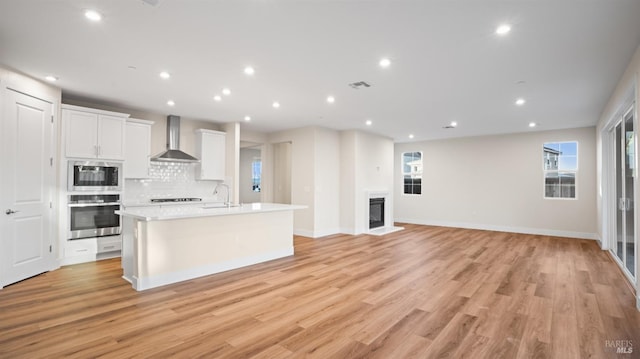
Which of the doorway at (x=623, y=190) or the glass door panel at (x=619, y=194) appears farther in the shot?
the glass door panel at (x=619, y=194)

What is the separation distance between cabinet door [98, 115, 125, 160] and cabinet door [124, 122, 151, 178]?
15 centimetres

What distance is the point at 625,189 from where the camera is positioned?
179 inches

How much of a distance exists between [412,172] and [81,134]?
28.4 ft

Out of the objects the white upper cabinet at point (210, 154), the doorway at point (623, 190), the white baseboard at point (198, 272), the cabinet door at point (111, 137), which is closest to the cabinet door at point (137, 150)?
the cabinet door at point (111, 137)

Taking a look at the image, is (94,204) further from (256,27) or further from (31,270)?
(256,27)

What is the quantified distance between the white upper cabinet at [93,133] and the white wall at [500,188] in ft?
26.4

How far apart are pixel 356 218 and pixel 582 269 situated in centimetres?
434

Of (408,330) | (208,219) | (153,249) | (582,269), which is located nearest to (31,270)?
(153,249)

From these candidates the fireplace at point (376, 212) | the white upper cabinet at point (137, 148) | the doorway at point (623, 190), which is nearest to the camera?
the doorway at point (623, 190)

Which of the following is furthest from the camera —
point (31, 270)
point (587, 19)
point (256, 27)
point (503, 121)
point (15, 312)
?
point (503, 121)

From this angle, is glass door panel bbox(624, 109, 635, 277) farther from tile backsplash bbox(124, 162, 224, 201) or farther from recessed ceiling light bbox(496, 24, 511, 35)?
tile backsplash bbox(124, 162, 224, 201)

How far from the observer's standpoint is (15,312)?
3.01m

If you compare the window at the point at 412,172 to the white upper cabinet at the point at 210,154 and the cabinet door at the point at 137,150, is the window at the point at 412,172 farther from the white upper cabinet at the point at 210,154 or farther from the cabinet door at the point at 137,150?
the cabinet door at the point at 137,150

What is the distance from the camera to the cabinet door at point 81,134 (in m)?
4.73
